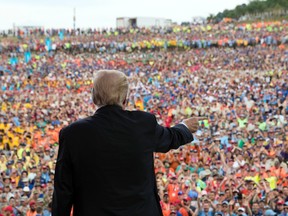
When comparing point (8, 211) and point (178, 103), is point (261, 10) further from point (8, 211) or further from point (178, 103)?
point (8, 211)

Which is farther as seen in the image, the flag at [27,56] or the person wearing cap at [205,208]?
the flag at [27,56]

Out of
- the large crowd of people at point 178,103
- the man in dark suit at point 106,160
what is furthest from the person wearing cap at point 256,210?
the man in dark suit at point 106,160

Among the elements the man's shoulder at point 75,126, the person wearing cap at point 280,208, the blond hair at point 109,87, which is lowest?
the person wearing cap at point 280,208

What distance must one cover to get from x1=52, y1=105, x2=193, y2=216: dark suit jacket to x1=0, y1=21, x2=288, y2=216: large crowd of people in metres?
5.08

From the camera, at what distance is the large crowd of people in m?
7.70

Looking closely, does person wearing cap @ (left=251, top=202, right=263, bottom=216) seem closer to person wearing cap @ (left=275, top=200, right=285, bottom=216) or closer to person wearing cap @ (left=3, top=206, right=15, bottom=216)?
person wearing cap @ (left=275, top=200, right=285, bottom=216)

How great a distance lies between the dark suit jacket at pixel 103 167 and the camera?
171 cm

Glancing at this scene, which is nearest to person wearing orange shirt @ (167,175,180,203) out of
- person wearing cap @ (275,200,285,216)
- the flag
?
person wearing cap @ (275,200,285,216)

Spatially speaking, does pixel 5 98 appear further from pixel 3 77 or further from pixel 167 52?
pixel 167 52

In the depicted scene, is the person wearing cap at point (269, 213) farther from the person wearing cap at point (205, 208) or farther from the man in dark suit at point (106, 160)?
the man in dark suit at point (106, 160)

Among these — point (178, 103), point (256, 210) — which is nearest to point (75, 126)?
point (256, 210)

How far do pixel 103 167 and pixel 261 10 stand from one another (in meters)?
56.4

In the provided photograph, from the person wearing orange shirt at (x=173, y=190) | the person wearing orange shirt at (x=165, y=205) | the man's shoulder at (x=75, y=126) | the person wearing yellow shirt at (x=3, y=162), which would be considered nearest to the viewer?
the man's shoulder at (x=75, y=126)

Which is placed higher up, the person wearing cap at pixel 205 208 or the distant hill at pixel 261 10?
the distant hill at pixel 261 10
